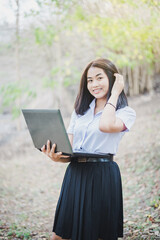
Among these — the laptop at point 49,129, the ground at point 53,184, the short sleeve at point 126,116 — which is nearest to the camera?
the laptop at point 49,129

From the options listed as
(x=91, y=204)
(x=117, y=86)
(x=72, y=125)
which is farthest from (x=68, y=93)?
(x=91, y=204)

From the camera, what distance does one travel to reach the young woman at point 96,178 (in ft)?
7.51

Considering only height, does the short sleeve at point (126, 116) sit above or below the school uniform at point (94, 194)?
above

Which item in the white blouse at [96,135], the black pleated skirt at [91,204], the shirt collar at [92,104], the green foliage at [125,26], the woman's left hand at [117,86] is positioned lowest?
the black pleated skirt at [91,204]

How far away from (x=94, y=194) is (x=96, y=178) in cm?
13

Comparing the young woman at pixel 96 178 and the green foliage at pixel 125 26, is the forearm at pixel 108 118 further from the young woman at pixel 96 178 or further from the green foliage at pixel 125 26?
the green foliage at pixel 125 26

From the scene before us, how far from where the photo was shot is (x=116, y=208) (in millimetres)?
2344

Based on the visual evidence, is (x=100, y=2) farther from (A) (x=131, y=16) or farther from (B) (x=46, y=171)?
(B) (x=46, y=171)

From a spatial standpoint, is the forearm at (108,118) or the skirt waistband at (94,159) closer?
the forearm at (108,118)

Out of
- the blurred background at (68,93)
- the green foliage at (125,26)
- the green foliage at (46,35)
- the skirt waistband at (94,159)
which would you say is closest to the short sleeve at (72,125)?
the skirt waistband at (94,159)

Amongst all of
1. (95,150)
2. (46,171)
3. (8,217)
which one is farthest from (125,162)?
(95,150)

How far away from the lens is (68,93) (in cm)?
1248

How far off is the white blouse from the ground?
1.61m

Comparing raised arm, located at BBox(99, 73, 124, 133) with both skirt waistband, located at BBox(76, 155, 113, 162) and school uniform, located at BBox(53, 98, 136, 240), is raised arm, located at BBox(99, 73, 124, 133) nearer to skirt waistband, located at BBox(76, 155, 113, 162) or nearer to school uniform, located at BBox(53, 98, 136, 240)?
school uniform, located at BBox(53, 98, 136, 240)
